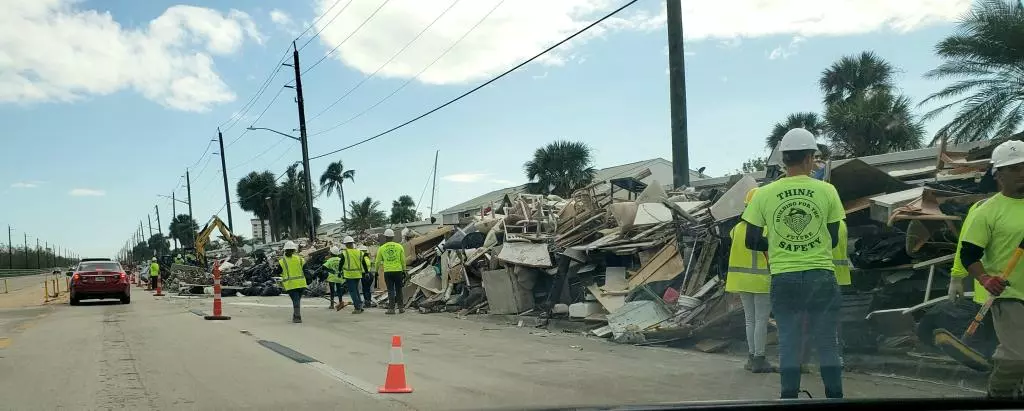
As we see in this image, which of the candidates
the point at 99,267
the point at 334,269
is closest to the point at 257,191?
the point at 99,267

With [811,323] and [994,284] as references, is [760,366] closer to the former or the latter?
[811,323]

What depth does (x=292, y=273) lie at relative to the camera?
14898mm

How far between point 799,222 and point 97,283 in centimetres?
2318

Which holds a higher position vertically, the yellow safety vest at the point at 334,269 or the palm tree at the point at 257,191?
the palm tree at the point at 257,191

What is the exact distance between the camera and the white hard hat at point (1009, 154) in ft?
14.9

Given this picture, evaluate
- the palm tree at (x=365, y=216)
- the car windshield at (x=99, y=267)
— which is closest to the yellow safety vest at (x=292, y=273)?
the car windshield at (x=99, y=267)

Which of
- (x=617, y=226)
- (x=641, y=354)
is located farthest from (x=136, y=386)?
(x=617, y=226)

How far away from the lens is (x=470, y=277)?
16.2 metres

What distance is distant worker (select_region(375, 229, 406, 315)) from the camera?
15.7m

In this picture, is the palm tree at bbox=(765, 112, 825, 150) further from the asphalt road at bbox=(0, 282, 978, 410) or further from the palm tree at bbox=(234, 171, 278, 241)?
the palm tree at bbox=(234, 171, 278, 241)

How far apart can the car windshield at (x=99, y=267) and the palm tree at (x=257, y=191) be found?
47.4 metres

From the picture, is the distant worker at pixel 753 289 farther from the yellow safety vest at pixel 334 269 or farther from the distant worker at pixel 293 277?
the yellow safety vest at pixel 334 269

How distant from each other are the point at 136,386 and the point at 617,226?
862 centimetres

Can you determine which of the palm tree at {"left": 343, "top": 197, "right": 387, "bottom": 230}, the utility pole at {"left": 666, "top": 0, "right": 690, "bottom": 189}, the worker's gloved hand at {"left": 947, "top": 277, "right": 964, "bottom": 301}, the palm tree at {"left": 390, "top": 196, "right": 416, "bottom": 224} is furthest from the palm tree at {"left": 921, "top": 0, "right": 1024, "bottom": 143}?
the palm tree at {"left": 390, "top": 196, "right": 416, "bottom": 224}
